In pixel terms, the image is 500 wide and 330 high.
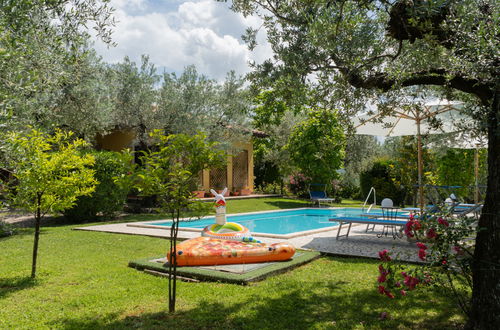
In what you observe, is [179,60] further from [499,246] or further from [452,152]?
[499,246]

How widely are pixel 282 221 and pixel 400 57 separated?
10607 millimetres

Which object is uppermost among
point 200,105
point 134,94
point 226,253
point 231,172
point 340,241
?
point 134,94

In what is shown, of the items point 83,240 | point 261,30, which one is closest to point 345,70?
point 261,30

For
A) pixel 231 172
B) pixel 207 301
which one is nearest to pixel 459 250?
pixel 207 301

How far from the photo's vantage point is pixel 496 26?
3.72 m

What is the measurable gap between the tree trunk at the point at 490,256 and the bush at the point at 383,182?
17.3 meters

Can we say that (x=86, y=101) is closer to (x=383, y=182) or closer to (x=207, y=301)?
(x=207, y=301)

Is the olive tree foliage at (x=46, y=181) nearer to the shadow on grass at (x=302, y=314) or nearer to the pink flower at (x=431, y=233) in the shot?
the shadow on grass at (x=302, y=314)

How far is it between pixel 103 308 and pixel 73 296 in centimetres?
77

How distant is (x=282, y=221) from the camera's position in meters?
16.1

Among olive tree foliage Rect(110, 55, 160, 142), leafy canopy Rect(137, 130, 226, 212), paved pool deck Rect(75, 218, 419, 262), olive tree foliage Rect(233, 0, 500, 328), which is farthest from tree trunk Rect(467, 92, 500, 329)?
olive tree foliage Rect(110, 55, 160, 142)

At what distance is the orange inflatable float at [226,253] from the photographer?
7177 mm

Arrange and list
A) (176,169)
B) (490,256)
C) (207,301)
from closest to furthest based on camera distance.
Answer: (490,256)
(176,169)
(207,301)

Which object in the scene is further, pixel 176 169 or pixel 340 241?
pixel 340 241
